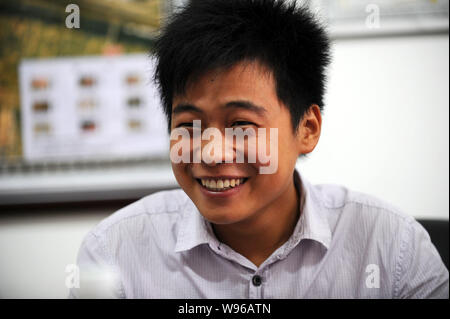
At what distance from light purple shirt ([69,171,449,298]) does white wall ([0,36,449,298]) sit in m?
0.42

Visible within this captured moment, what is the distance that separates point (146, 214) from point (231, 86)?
1.18 ft

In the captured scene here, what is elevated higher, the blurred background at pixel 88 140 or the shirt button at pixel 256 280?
the blurred background at pixel 88 140

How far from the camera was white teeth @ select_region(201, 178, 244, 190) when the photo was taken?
595 mm

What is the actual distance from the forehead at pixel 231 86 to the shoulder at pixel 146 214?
11.7 inches

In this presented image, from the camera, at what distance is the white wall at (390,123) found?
113 cm

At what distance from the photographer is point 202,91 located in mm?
570

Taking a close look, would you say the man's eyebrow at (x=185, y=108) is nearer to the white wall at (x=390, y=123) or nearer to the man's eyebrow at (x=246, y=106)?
the man's eyebrow at (x=246, y=106)

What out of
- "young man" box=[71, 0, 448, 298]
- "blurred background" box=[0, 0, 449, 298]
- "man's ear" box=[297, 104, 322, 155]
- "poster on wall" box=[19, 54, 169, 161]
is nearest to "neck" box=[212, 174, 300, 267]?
"young man" box=[71, 0, 448, 298]

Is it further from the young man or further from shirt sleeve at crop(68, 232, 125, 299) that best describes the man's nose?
shirt sleeve at crop(68, 232, 125, 299)

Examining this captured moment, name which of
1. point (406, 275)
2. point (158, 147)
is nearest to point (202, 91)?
point (406, 275)

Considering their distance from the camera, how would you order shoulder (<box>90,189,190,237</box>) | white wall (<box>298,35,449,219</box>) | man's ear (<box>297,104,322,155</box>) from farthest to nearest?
white wall (<box>298,35,449,219</box>), shoulder (<box>90,189,190,237</box>), man's ear (<box>297,104,322,155</box>)

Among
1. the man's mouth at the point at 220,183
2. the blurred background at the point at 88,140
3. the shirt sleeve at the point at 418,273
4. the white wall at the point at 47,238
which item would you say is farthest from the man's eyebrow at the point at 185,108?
the white wall at the point at 47,238
